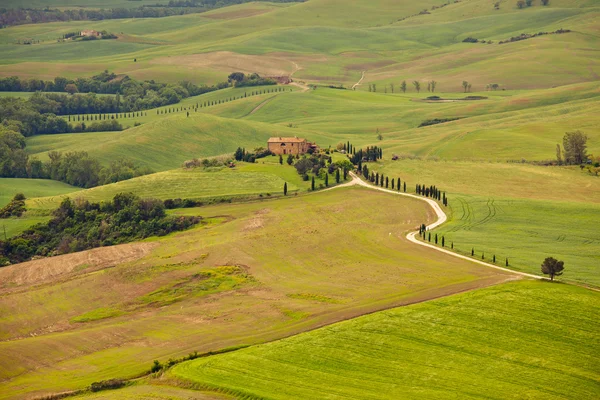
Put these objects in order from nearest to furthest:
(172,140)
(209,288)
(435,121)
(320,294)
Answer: (320,294) < (209,288) < (172,140) < (435,121)

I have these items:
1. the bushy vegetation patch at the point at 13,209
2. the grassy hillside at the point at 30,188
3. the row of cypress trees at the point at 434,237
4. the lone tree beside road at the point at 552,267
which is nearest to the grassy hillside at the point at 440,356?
the lone tree beside road at the point at 552,267

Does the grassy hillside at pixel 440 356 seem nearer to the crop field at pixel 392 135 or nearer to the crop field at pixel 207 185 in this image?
the crop field at pixel 207 185

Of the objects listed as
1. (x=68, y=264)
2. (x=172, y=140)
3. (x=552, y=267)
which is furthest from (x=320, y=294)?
(x=172, y=140)

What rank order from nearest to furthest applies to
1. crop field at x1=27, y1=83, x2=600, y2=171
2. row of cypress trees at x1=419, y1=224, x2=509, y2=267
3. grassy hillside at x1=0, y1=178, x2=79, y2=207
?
row of cypress trees at x1=419, y1=224, x2=509, y2=267
grassy hillside at x1=0, y1=178, x2=79, y2=207
crop field at x1=27, y1=83, x2=600, y2=171

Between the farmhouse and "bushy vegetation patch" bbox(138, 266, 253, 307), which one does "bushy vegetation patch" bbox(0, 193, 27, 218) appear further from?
"bushy vegetation patch" bbox(138, 266, 253, 307)

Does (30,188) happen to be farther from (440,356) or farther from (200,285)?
(440,356)

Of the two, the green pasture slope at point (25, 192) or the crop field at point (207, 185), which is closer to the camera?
the green pasture slope at point (25, 192)

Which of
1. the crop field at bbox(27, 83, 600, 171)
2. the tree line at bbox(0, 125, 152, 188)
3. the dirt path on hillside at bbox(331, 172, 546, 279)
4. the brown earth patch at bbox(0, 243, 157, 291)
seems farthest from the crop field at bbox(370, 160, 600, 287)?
the tree line at bbox(0, 125, 152, 188)
